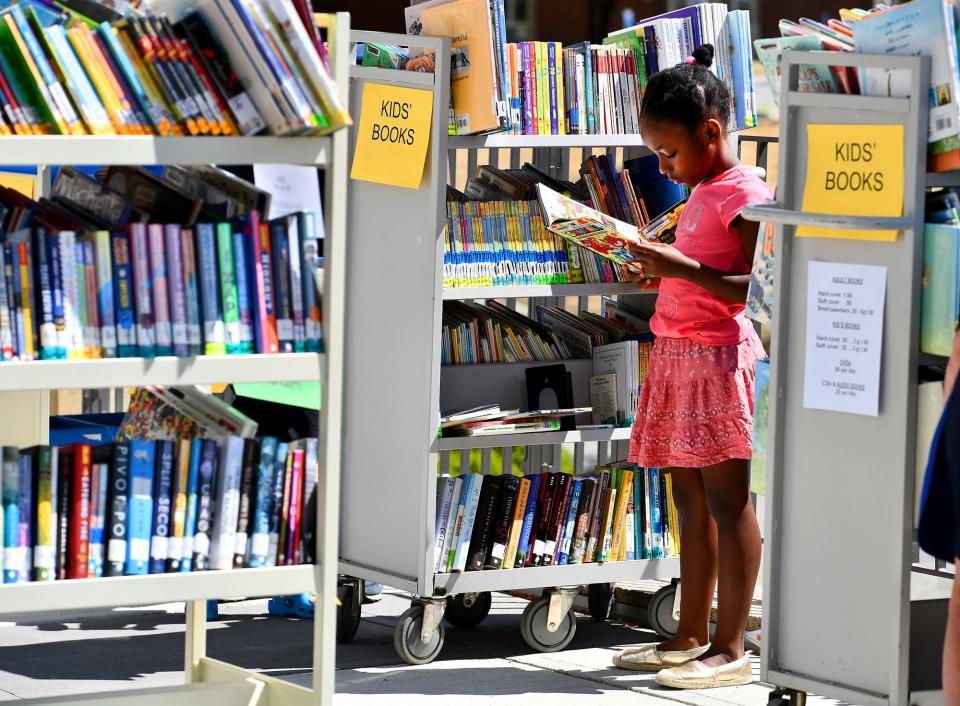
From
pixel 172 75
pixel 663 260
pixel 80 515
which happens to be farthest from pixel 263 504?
pixel 663 260

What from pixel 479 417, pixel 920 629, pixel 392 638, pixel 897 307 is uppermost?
pixel 897 307

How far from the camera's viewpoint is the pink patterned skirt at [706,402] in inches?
172

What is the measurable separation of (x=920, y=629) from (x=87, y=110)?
2434mm

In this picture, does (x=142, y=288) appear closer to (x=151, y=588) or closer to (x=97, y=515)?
(x=97, y=515)

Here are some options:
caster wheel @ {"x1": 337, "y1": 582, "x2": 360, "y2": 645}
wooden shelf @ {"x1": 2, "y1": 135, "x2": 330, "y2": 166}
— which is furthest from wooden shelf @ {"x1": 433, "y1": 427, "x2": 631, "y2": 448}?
wooden shelf @ {"x1": 2, "y1": 135, "x2": 330, "y2": 166}

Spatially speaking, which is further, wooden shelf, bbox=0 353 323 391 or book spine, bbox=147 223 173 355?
book spine, bbox=147 223 173 355

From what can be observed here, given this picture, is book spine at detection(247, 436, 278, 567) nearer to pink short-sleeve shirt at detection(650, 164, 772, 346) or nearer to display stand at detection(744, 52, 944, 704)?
display stand at detection(744, 52, 944, 704)

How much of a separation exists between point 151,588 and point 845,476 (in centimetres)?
172

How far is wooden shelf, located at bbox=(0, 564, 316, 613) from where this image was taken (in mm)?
2902

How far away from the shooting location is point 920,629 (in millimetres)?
3838

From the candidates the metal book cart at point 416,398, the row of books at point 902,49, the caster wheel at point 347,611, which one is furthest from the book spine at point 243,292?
the caster wheel at point 347,611

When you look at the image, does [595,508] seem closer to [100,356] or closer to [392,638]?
[392,638]

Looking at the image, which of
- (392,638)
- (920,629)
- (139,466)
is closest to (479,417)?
(392,638)

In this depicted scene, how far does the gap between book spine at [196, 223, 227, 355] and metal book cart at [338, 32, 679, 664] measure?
68.6 inches
